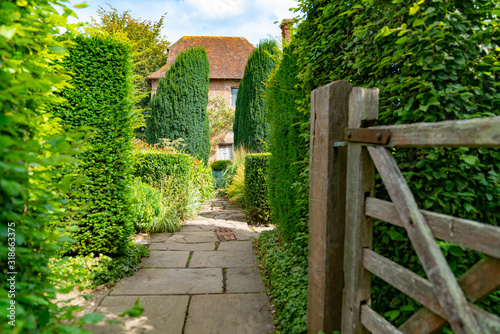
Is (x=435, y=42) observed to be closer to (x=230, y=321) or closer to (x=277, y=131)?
(x=230, y=321)

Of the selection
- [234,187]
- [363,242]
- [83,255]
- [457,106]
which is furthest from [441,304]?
[234,187]

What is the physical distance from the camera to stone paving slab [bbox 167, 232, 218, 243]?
215 inches

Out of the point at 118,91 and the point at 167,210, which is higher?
the point at 118,91

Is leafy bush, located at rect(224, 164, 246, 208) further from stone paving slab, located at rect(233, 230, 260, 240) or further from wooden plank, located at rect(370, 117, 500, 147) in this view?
wooden plank, located at rect(370, 117, 500, 147)

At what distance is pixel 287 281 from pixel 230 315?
26.3 inches

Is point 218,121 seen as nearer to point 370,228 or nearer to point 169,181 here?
point 169,181

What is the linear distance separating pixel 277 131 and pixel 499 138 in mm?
3444

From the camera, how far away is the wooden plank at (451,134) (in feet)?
3.19

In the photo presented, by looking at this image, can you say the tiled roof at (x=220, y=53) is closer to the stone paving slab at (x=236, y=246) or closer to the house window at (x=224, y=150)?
the house window at (x=224, y=150)

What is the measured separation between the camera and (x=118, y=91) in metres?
3.83

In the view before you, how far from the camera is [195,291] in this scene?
10.9ft

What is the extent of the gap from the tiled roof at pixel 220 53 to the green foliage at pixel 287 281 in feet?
57.1

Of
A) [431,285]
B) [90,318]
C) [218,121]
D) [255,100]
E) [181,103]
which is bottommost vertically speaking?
[90,318]

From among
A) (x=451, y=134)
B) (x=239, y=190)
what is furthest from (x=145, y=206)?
(x=451, y=134)
